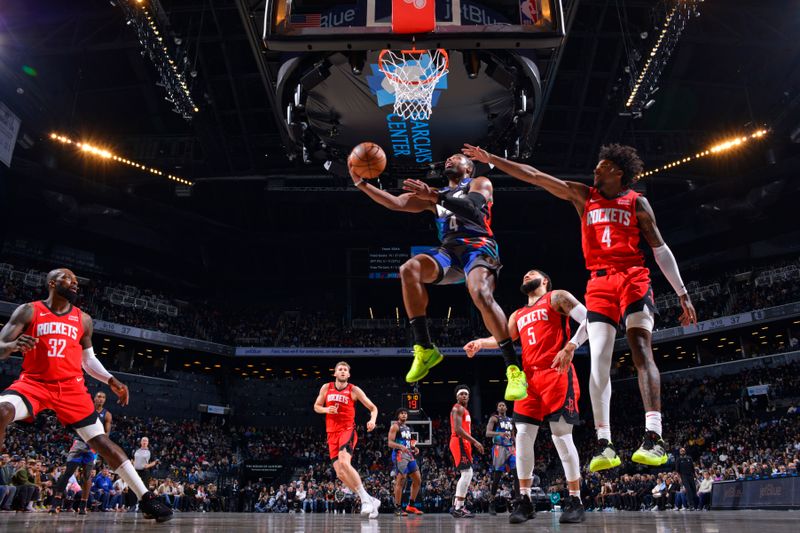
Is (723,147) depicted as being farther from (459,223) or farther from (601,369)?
(601,369)

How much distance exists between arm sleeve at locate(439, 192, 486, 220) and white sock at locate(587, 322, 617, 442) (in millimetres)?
1531

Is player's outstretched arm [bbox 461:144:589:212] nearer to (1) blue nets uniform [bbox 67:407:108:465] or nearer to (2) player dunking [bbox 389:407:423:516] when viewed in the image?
(2) player dunking [bbox 389:407:423:516]

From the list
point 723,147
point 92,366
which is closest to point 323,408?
point 92,366

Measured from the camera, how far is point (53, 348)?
211 inches

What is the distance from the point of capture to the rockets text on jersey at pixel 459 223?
5859 mm

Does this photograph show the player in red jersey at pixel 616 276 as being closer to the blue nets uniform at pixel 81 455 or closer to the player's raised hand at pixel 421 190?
the player's raised hand at pixel 421 190

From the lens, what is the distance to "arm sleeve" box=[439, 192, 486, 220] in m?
5.71

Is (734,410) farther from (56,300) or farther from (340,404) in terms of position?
(56,300)

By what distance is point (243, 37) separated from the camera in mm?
18844

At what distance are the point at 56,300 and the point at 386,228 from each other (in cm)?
2597

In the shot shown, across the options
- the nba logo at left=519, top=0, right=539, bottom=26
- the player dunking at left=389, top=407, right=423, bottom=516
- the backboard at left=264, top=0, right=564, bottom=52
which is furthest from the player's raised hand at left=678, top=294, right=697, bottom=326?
the player dunking at left=389, top=407, right=423, bottom=516

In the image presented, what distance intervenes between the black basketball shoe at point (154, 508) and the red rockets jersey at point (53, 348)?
128cm

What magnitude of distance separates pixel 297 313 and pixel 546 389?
31141 mm

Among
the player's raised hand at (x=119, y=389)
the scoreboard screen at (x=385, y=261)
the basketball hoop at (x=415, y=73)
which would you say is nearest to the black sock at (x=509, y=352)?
the player's raised hand at (x=119, y=389)
